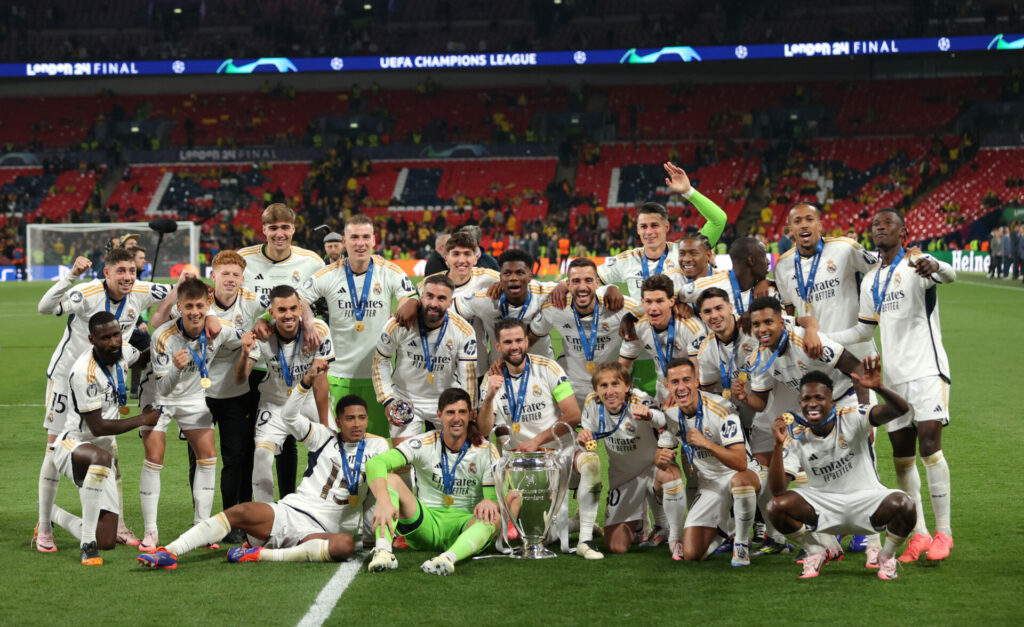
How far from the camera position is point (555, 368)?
23.4 ft

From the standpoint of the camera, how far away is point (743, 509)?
246 inches

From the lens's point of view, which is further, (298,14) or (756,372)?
(298,14)

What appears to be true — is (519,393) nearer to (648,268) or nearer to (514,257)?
(514,257)

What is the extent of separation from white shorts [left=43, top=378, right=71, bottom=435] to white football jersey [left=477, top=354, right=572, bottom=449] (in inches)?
102

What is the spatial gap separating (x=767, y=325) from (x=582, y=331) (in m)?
1.45

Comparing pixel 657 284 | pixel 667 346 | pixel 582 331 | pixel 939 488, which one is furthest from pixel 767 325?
pixel 582 331

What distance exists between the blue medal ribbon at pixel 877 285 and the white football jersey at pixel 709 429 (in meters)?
1.07

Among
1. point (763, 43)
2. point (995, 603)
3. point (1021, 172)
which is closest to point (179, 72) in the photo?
point (763, 43)

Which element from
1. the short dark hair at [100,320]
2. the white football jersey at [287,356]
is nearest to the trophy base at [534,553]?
the white football jersey at [287,356]

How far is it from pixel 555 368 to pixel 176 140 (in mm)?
41763

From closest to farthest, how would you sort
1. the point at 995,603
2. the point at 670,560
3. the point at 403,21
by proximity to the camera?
the point at 995,603 → the point at 670,560 → the point at 403,21

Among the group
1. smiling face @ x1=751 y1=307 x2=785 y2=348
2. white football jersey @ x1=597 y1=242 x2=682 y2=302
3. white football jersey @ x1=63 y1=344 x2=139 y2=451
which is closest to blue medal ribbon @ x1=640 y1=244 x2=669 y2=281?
white football jersey @ x1=597 y1=242 x2=682 y2=302

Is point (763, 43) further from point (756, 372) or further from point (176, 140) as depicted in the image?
point (756, 372)

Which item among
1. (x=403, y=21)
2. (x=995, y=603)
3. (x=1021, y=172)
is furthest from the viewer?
(x=403, y=21)
